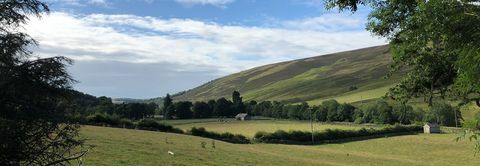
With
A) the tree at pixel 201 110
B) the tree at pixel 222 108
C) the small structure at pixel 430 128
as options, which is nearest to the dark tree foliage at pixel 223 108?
the tree at pixel 222 108

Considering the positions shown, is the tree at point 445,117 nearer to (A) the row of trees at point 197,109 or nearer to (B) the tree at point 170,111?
(A) the row of trees at point 197,109

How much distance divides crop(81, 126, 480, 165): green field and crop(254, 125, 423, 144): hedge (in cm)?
720

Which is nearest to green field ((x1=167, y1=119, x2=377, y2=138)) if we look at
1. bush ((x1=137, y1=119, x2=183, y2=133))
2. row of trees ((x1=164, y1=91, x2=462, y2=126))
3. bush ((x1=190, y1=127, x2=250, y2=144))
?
row of trees ((x1=164, y1=91, x2=462, y2=126))

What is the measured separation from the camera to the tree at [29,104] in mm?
12977

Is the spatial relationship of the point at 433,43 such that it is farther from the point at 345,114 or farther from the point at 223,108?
the point at 223,108

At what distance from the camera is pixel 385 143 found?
98.4 metres

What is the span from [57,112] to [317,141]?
9607 centimetres

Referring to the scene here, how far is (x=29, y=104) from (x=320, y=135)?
9799 cm

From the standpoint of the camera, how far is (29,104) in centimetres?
1326

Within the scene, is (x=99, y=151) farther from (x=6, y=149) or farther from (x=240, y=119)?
(x=240, y=119)

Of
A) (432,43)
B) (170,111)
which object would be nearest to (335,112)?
(170,111)

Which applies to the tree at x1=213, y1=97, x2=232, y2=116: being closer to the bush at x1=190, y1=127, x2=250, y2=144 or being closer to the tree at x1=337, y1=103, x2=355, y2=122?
the tree at x1=337, y1=103, x2=355, y2=122

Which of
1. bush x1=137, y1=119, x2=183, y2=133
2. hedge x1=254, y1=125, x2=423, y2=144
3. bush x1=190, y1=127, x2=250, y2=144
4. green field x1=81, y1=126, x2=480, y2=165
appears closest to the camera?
green field x1=81, y1=126, x2=480, y2=165

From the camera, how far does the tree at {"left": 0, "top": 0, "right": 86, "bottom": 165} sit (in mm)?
12977
